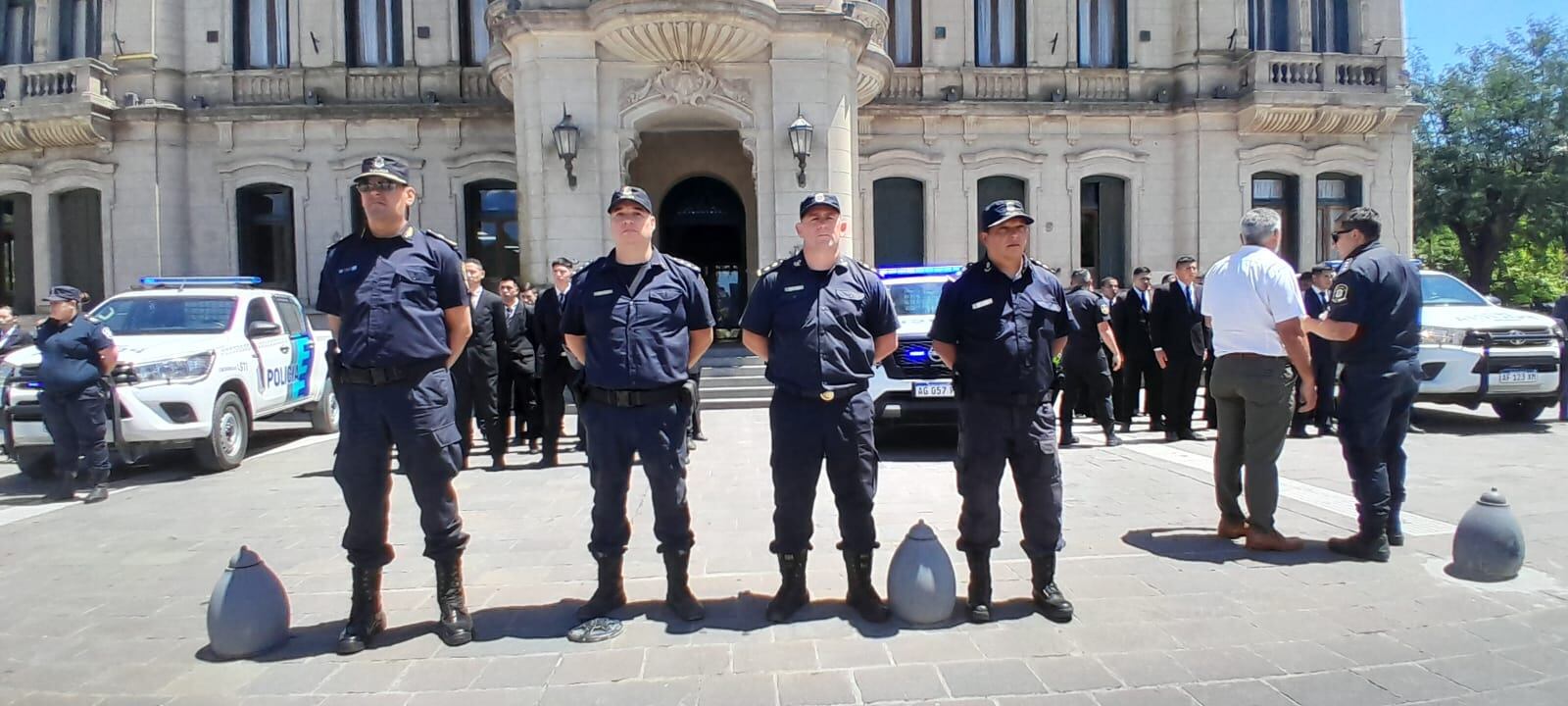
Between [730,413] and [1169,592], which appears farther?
[730,413]

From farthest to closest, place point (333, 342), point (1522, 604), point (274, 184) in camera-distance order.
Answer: point (274, 184)
point (1522, 604)
point (333, 342)

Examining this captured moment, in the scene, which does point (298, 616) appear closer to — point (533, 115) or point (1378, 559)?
point (1378, 559)

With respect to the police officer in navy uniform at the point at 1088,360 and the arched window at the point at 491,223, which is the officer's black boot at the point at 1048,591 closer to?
the police officer in navy uniform at the point at 1088,360

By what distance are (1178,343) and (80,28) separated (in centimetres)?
2238

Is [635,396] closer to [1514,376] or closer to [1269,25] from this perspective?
[1514,376]

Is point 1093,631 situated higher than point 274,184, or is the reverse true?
point 274,184

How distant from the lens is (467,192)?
62.7ft

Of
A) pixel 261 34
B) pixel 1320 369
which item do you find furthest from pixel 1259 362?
pixel 261 34

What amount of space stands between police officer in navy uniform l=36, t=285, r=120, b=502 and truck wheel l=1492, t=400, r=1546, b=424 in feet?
48.5

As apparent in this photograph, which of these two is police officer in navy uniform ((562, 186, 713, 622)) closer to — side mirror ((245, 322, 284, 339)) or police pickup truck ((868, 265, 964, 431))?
police pickup truck ((868, 265, 964, 431))

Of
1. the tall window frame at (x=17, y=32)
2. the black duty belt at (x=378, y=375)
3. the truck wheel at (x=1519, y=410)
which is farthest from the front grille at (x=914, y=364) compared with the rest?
the tall window frame at (x=17, y=32)

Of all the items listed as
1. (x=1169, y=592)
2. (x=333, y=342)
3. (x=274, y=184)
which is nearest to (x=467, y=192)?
(x=274, y=184)

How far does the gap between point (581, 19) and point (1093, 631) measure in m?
12.6

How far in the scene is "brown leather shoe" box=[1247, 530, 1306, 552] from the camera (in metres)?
5.52
